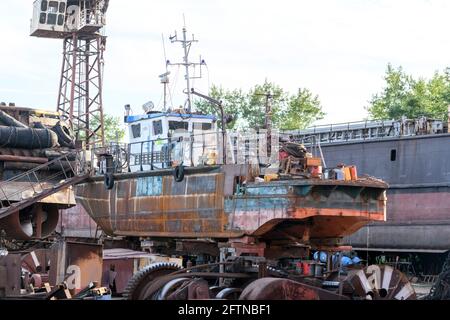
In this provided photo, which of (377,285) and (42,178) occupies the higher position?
(42,178)

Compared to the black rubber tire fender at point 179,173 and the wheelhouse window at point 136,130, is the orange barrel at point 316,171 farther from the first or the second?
the wheelhouse window at point 136,130

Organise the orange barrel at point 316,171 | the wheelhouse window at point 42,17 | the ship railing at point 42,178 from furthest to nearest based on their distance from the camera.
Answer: the wheelhouse window at point 42,17, the ship railing at point 42,178, the orange barrel at point 316,171

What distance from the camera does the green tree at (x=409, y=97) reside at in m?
46.9

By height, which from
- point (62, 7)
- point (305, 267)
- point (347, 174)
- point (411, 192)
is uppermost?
point (62, 7)

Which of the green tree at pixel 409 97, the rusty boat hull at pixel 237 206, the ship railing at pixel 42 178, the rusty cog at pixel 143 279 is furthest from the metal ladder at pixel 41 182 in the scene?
the green tree at pixel 409 97

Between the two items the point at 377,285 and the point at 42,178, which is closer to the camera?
the point at 377,285

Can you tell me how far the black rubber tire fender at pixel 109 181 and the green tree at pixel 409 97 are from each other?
23.6 metres

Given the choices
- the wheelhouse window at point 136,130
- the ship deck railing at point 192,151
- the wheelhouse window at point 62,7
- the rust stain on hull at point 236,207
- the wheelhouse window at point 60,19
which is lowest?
the rust stain on hull at point 236,207

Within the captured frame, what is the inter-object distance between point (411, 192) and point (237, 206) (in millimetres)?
8299

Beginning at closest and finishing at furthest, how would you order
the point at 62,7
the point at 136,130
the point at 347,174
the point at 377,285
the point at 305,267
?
the point at 377,285 < the point at 305,267 < the point at 347,174 < the point at 136,130 < the point at 62,7

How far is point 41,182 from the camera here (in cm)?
2430

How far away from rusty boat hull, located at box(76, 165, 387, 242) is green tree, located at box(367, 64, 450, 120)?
24.3 m

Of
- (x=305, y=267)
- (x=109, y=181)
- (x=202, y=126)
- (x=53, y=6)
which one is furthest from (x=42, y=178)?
(x=53, y=6)

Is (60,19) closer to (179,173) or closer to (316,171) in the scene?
(179,173)
